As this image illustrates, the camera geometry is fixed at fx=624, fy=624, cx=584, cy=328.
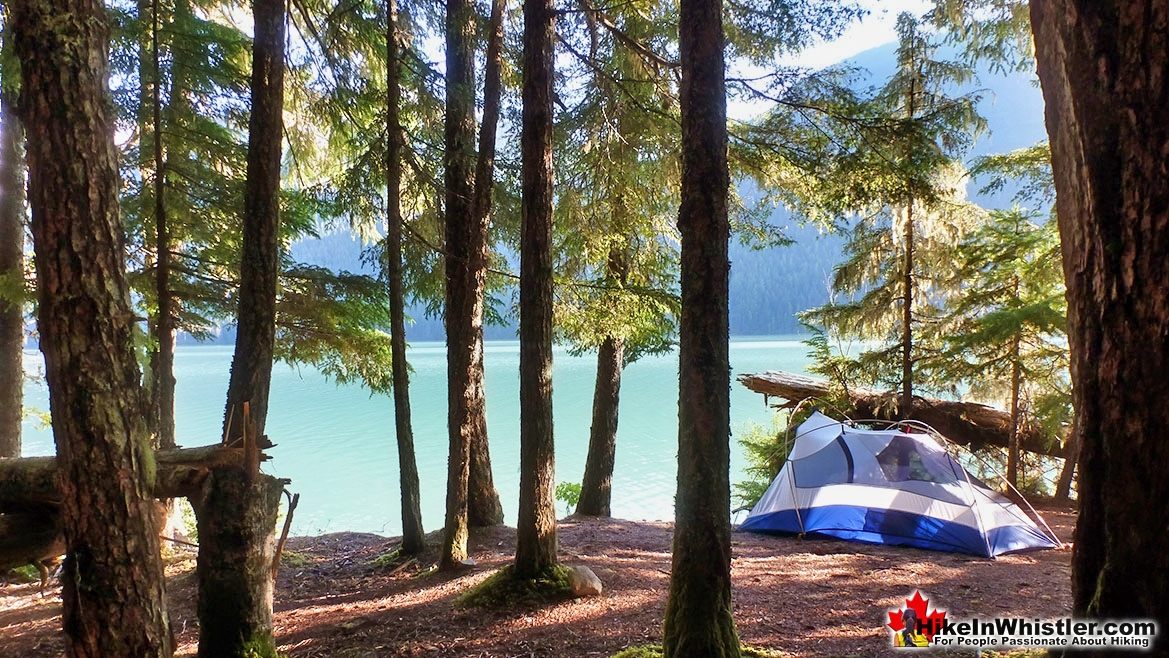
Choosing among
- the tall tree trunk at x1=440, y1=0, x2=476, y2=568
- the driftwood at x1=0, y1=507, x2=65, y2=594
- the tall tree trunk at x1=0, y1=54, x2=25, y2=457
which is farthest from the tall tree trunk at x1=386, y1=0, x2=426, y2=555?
the tall tree trunk at x1=0, y1=54, x2=25, y2=457

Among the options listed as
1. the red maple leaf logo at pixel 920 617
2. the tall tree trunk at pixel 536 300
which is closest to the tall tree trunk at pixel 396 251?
the tall tree trunk at pixel 536 300

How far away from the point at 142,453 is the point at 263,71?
3572mm

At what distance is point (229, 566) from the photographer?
4035 mm

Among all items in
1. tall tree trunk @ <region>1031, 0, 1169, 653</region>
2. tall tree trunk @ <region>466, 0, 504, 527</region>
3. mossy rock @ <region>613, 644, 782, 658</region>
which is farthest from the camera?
tall tree trunk @ <region>466, 0, 504, 527</region>

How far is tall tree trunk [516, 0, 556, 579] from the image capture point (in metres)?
5.21

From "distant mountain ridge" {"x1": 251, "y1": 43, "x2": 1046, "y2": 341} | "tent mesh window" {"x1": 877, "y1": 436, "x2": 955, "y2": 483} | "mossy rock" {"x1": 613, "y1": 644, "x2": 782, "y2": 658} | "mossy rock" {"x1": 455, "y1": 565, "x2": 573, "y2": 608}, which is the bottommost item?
"mossy rock" {"x1": 455, "y1": 565, "x2": 573, "y2": 608}

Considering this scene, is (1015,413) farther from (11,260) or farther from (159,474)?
(11,260)

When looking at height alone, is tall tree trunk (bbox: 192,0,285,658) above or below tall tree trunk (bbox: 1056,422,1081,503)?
above

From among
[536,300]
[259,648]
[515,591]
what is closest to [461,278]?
[536,300]

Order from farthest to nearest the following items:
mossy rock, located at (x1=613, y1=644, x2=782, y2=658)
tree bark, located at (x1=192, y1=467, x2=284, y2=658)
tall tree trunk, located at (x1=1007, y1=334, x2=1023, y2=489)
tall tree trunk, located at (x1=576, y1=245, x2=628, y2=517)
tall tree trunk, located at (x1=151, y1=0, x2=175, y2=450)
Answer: tall tree trunk, located at (x1=576, y1=245, x2=628, y2=517) → tall tree trunk, located at (x1=1007, y1=334, x2=1023, y2=489) → tall tree trunk, located at (x1=151, y1=0, x2=175, y2=450) → tree bark, located at (x1=192, y1=467, x2=284, y2=658) → mossy rock, located at (x1=613, y1=644, x2=782, y2=658)

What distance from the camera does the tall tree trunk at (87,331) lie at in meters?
2.76

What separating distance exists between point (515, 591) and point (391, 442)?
27.5 m

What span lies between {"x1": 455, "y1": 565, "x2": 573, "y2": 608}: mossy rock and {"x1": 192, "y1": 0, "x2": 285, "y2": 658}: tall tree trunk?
60.0 inches

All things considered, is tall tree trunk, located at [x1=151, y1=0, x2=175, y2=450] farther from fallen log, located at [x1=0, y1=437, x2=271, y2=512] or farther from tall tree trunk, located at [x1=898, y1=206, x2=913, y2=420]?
tall tree trunk, located at [x1=898, y1=206, x2=913, y2=420]
